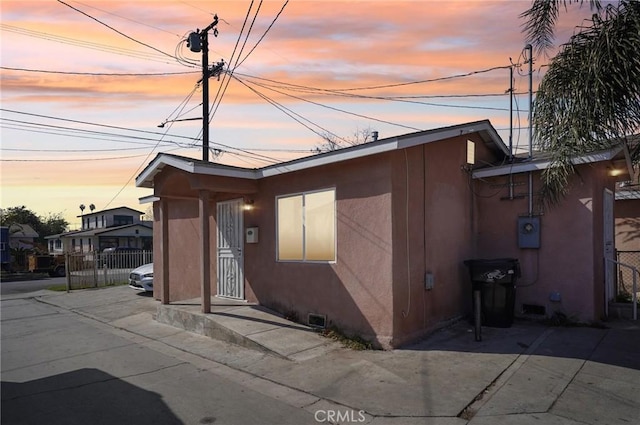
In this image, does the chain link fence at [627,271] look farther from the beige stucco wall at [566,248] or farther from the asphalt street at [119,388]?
the asphalt street at [119,388]

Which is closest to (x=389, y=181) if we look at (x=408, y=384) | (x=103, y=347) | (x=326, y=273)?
(x=326, y=273)

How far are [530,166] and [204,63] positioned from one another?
1296 centimetres

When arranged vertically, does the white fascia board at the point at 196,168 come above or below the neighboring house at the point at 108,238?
above

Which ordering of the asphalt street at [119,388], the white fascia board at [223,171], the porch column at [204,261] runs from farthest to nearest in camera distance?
the porch column at [204,261] → the white fascia board at [223,171] → the asphalt street at [119,388]

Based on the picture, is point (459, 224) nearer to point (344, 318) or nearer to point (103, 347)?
point (344, 318)

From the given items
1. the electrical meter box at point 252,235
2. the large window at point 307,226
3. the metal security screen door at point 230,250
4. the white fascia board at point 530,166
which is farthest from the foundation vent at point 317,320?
the white fascia board at point 530,166

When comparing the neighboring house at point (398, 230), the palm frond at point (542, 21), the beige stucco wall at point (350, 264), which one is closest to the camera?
the palm frond at point (542, 21)

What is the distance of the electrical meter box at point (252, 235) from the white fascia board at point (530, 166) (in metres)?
4.84

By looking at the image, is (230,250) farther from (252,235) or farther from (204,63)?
(204,63)

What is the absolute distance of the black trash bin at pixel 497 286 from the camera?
26.8 feet

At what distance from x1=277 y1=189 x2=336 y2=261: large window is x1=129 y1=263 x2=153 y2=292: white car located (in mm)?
7601

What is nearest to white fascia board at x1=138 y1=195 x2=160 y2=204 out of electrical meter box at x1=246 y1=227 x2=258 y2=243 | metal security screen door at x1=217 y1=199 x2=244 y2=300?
metal security screen door at x1=217 y1=199 x2=244 y2=300

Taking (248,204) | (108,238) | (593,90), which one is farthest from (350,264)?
(108,238)

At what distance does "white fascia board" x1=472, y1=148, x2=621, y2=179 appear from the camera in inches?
307
